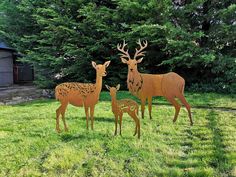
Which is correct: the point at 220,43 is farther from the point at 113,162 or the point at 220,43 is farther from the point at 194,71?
the point at 113,162

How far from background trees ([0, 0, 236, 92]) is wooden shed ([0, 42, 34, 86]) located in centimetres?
504

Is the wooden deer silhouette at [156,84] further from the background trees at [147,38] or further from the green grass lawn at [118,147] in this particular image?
the background trees at [147,38]

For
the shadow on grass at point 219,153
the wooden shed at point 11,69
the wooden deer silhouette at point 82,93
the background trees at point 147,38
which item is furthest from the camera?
the wooden shed at point 11,69

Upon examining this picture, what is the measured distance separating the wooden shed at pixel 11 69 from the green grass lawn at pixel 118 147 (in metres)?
10.3

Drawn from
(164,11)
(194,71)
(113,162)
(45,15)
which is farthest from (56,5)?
(113,162)

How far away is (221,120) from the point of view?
520 centimetres

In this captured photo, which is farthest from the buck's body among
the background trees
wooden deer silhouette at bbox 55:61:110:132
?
the background trees

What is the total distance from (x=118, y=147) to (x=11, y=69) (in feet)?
44.3

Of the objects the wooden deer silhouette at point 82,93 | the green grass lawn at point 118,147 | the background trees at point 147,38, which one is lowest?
the green grass lawn at point 118,147

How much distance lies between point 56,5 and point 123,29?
283 centimetres

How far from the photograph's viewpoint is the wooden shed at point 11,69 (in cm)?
1485

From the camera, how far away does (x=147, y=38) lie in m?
8.54

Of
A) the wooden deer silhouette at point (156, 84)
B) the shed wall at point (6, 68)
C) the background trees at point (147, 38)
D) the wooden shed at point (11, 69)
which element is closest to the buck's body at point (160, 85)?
the wooden deer silhouette at point (156, 84)

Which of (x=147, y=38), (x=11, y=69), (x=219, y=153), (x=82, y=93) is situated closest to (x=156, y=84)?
(x=82, y=93)
